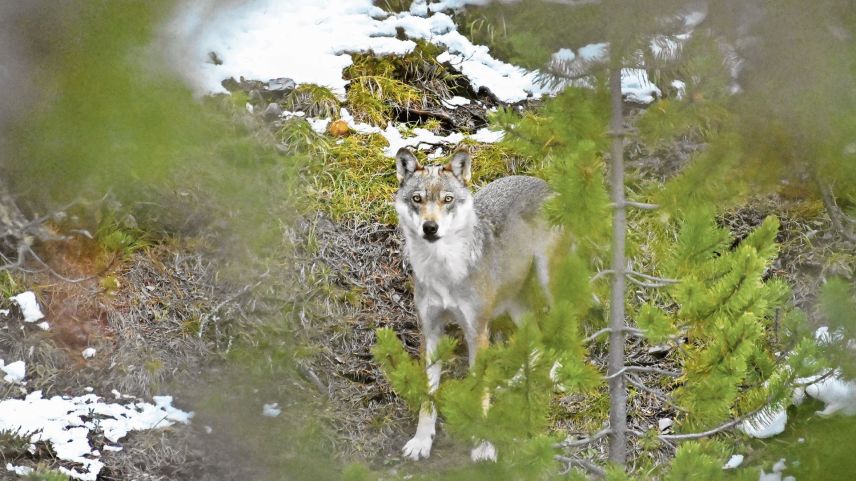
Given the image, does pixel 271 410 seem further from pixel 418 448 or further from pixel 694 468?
pixel 694 468

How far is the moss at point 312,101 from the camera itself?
812cm

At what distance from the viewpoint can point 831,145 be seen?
4.37 metres

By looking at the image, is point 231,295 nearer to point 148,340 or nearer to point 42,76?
point 148,340

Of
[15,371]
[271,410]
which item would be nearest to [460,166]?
[271,410]

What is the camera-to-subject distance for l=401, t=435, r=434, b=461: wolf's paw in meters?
6.23

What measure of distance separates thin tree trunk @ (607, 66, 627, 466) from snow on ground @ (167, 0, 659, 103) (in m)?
3.49

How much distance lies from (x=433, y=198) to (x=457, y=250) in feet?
1.52

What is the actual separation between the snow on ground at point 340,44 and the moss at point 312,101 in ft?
0.41

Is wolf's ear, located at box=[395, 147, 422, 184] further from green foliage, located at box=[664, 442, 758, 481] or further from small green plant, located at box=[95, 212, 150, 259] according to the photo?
green foliage, located at box=[664, 442, 758, 481]

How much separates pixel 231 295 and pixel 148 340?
2.23 ft

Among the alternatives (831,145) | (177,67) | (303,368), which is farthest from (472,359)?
(177,67)

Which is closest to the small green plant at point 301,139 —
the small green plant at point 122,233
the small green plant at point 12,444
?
the small green plant at point 122,233

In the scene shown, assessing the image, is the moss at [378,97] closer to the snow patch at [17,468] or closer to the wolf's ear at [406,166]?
the wolf's ear at [406,166]

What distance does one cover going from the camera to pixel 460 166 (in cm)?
623
